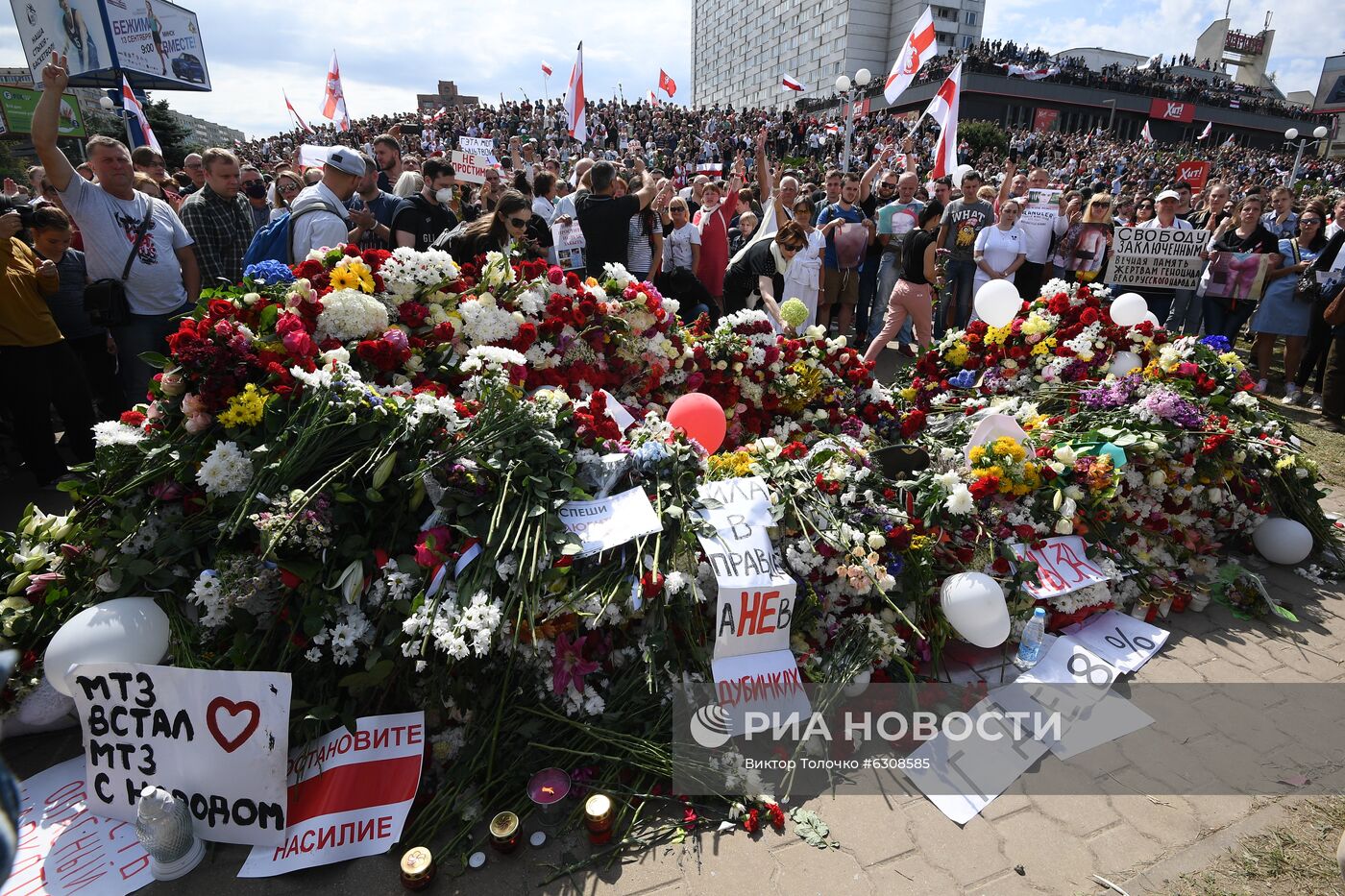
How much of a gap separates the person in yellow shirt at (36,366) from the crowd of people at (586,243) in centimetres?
1

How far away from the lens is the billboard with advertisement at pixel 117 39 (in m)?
26.4

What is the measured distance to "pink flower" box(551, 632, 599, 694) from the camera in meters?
2.60

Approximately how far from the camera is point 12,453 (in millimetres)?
5473

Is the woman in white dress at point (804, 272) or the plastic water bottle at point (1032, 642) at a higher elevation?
the woman in white dress at point (804, 272)

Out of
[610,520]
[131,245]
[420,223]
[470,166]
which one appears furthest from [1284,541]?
[470,166]

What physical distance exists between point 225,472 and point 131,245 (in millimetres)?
3149

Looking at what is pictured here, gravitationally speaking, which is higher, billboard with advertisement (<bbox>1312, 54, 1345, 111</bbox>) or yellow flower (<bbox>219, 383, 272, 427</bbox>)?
billboard with advertisement (<bbox>1312, 54, 1345, 111</bbox>)

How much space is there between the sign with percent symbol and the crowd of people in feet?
10.5

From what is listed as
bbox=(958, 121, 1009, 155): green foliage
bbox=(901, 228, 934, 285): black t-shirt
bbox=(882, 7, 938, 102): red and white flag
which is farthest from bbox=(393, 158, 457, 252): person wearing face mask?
bbox=(958, 121, 1009, 155): green foliage

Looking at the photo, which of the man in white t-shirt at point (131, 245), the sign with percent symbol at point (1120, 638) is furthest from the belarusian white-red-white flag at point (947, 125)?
the man in white t-shirt at point (131, 245)

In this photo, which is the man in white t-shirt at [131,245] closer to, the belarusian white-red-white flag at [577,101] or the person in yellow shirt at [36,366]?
the person in yellow shirt at [36,366]

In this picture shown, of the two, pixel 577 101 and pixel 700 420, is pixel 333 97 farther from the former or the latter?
pixel 700 420

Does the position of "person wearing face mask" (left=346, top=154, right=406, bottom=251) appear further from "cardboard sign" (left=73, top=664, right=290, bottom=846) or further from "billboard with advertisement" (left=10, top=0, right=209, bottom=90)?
"billboard with advertisement" (left=10, top=0, right=209, bottom=90)

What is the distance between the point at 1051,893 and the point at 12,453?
24.1 feet
